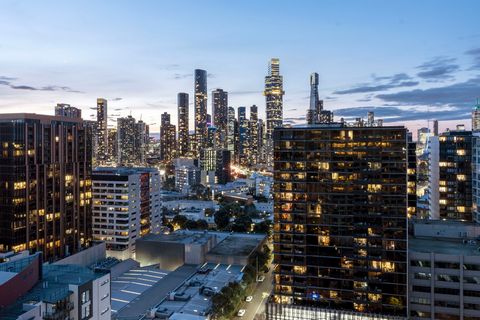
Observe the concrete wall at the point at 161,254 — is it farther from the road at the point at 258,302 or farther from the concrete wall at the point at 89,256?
the road at the point at 258,302

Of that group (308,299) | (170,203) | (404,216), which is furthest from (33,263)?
(170,203)

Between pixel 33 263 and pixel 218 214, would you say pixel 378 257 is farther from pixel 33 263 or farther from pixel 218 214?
pixel 218 214

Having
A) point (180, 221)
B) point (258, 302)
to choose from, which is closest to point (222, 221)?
point (180, 221)

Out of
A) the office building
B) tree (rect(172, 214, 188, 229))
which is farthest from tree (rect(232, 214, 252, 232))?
the office building

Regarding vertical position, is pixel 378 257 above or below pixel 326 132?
below

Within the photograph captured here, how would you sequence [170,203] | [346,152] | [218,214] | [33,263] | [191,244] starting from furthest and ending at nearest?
[170,203] → [218,214] → [191,244] → [346,152] → [33,263]

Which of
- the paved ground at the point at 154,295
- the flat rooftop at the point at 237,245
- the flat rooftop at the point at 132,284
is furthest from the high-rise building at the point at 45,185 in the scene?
the flat rooftop at the point at 237,245

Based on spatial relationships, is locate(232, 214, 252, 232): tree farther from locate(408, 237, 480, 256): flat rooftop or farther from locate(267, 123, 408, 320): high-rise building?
locate(408, 237, 480, 256): flat rooftop
